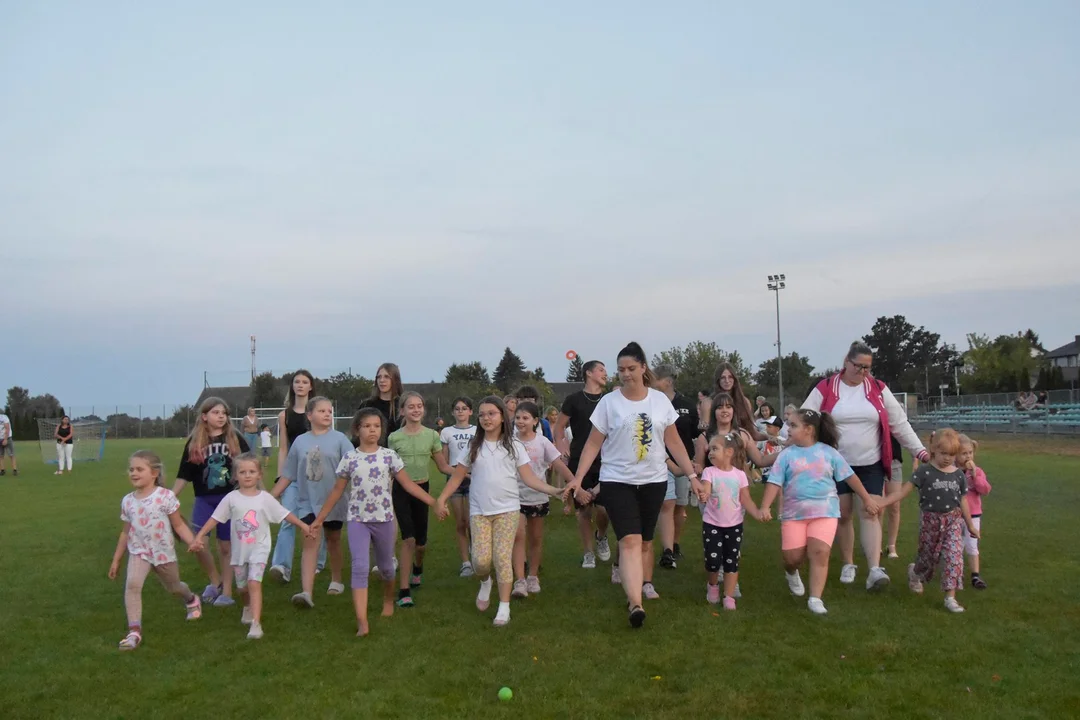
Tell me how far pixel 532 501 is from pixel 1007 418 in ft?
111

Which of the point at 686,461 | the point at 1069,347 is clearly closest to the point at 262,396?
the point at 686,461

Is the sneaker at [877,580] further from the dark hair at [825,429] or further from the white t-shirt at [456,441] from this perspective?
the white t-shirt at [456,441]

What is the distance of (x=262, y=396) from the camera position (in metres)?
59.5

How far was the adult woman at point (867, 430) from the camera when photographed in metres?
6.85

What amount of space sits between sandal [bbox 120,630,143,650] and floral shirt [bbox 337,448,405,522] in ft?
5.47

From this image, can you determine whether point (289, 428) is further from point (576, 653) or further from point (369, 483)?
point (576, 653)

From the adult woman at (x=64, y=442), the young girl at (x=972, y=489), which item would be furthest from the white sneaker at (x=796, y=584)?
the adult woman at (x=64, y=442)

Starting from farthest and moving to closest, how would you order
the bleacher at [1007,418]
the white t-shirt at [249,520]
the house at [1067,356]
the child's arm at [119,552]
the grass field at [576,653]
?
1. the house at [1067,356]
2. the bleacher at [1007,418]
3. the white t-shirt at [249,520]
4. the child's arm at [119,552]
5. the grass field at [576,653]

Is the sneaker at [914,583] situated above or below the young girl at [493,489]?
below

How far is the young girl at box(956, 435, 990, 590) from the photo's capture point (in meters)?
6.64

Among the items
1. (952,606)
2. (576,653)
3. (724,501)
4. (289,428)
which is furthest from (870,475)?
(289,428)

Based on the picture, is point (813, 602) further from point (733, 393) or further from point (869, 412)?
point (733, 393)

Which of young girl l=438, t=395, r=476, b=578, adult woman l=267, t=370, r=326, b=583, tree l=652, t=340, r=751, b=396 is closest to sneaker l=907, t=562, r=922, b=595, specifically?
young girl l=438, t=395, r=476, b=578

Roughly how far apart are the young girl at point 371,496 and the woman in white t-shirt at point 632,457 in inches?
57.5
